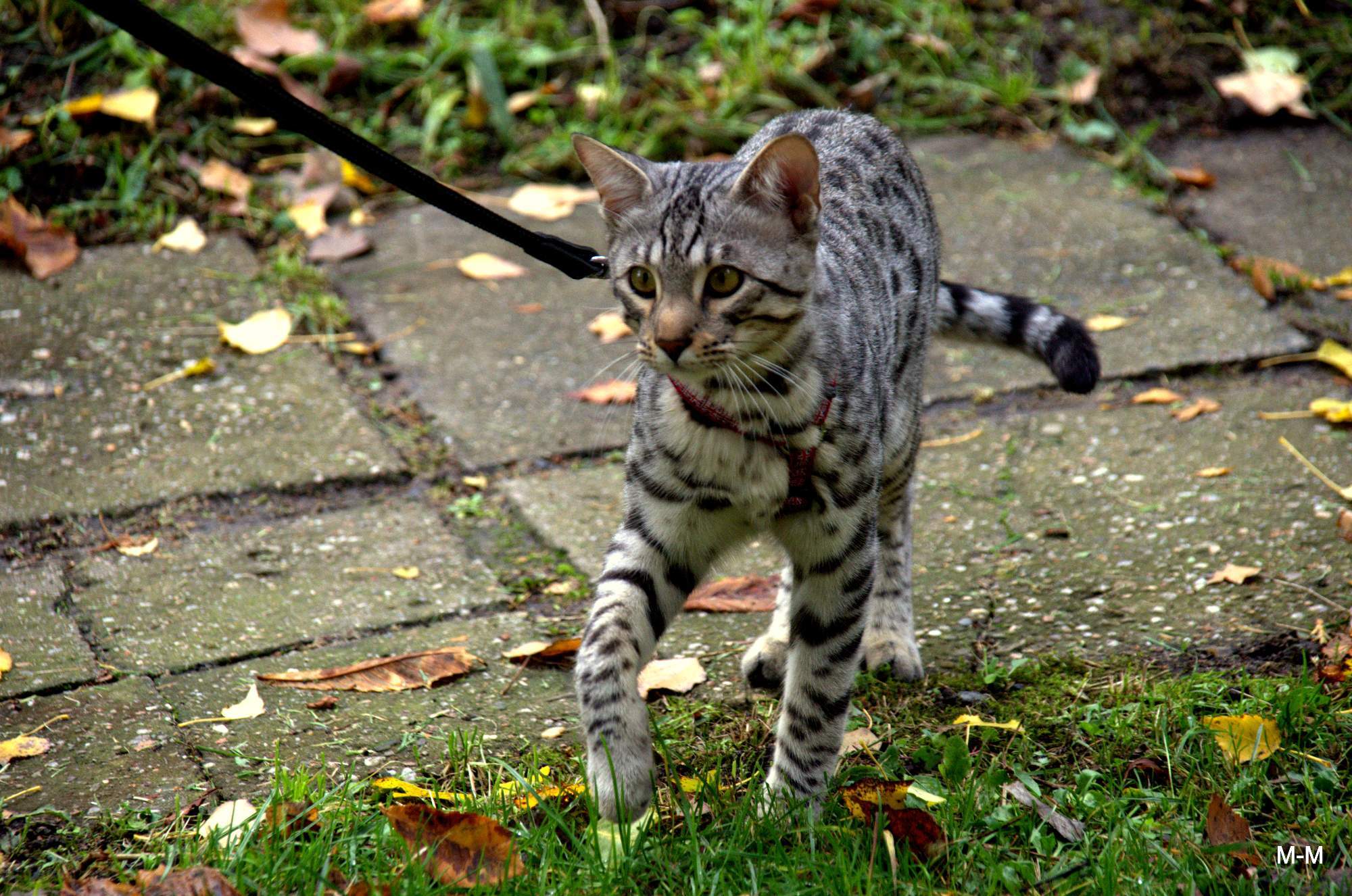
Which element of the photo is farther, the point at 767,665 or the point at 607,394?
the point at 607,394

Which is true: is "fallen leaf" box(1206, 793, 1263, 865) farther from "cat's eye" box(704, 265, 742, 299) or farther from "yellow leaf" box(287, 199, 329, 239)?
"yellow leaf" box(287, 199, 329, 239)

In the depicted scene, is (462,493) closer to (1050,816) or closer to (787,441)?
(787,441)

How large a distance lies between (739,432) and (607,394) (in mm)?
1692

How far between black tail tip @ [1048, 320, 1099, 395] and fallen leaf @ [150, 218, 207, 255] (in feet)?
10.5

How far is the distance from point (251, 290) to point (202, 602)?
169 cm

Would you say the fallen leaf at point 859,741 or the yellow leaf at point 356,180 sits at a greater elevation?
the fallen leaf at point 859,741

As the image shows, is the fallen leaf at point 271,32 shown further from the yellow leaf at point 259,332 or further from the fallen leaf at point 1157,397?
the fallen leaf at point 1157,397

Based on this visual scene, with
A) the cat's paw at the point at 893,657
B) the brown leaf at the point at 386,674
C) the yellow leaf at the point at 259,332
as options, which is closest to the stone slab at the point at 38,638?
the brown leaf at the point at 386,674

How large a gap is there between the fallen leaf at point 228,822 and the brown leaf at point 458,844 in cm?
27

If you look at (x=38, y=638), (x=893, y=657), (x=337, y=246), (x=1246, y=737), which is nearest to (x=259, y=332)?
(x=337, y=246)

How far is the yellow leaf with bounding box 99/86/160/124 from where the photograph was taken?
5121mm

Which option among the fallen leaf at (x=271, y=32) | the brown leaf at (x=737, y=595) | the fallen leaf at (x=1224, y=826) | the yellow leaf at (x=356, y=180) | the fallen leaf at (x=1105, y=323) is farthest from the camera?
the fallen leaf at (x=271, y=32)

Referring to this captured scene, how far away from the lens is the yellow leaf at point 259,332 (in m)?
4.39

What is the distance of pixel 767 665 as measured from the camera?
3.08 meters
